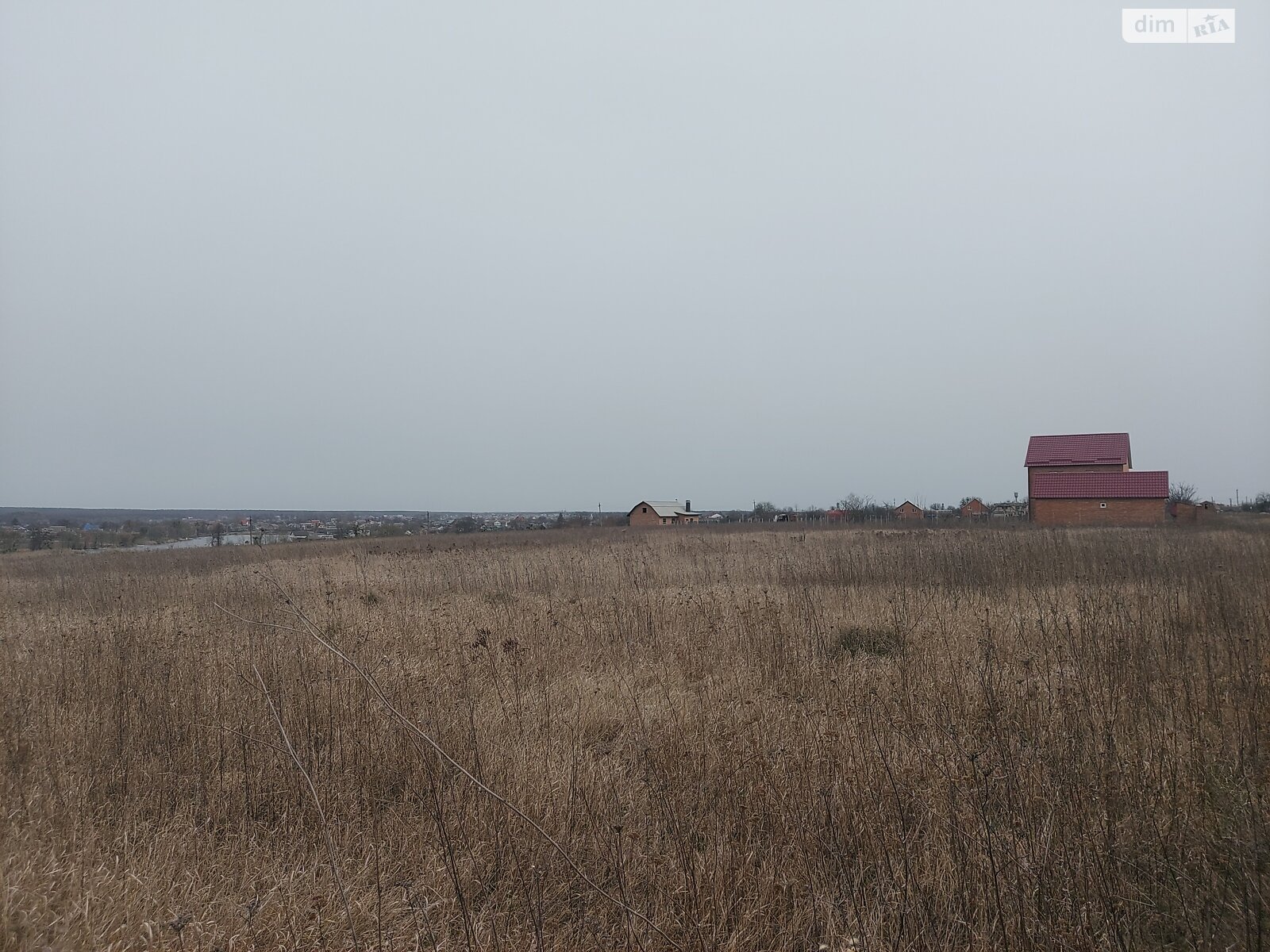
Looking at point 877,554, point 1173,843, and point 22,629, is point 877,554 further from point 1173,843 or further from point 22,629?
point 22,629

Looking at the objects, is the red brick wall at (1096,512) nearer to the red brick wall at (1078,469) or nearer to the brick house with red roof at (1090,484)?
the brick house with red roof at (1090,484)

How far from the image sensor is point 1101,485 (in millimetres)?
34062

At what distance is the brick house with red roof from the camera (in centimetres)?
3297

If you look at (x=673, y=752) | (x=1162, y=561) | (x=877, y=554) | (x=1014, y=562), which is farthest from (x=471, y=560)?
(x=1162, y=561)

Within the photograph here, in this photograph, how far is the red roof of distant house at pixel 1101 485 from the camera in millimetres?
33031

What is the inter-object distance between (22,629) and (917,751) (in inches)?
375

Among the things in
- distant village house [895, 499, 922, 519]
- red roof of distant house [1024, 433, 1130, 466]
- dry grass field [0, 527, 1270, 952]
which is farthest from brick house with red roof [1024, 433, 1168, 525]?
dry grass field [0, 527, 1270, 952]

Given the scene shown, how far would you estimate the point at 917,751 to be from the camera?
152 inches

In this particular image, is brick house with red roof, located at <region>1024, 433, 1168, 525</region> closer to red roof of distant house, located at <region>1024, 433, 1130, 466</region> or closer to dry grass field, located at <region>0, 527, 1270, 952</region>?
red roof of distant house, located at <region>1024, 433, 1130, 466</region>

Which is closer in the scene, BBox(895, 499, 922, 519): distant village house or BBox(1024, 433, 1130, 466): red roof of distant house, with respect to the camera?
BBox(1024, 433, 1130, 466): red roof of distant house

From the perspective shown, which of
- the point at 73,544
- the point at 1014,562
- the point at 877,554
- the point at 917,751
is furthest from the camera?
the point at 73,544

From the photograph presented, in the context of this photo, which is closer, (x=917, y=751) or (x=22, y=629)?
(x=917, y=751)

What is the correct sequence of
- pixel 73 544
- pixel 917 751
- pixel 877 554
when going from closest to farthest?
pixel 917 751 → pixel 877 554 → pixel 73 544

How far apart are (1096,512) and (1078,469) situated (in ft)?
9.50
